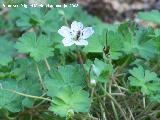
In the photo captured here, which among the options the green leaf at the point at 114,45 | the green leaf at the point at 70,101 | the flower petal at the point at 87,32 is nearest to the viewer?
the green leaf at the point at 70,101

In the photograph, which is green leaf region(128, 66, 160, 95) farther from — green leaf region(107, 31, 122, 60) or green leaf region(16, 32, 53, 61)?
green leaf region(16, 32, 53, 61)

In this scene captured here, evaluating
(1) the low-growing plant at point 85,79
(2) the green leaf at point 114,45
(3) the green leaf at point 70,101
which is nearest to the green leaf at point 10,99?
(1) the low-growing plant at point 85,79

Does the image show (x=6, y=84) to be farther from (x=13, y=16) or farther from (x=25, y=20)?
(x=13, y=16)

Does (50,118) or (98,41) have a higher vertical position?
(98,41)

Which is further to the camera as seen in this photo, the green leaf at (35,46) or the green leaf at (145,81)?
the green leaf at (35,46)

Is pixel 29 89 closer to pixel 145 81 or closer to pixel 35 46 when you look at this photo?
pixel 35 46

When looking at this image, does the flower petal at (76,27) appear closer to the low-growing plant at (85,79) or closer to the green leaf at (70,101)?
the low-growing plant at (85,79)

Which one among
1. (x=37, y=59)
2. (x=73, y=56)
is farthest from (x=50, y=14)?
(x=37, y=59)
